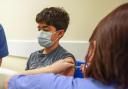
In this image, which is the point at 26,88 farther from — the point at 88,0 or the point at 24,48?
the point at 24,48

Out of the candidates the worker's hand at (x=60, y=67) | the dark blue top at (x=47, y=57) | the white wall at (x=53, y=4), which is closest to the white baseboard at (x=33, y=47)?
the white wall at (x=53, y=4)

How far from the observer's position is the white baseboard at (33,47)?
2.31 m

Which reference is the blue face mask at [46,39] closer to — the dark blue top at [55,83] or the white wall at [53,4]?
the white wall at [53,4]

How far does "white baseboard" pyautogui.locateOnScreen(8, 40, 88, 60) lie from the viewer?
2309mm

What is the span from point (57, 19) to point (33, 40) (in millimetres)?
972

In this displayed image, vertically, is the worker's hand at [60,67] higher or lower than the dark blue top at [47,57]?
higher

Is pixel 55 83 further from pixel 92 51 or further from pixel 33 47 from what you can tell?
→ pixel 33 47

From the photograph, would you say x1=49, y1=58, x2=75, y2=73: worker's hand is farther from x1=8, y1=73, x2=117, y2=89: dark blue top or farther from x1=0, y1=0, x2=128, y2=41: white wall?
x1=0, y1=0, x2=128, y2=41: white wall

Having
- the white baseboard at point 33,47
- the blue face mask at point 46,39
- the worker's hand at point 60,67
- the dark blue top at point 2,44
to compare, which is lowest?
the white baseboard at point 33,47

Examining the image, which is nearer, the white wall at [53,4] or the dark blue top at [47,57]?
the dark blue top at [47,57]

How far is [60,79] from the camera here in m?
0.86

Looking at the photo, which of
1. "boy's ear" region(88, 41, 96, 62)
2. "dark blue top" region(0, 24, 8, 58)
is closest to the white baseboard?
"dark blue top" region(0, 24, 8, 58)

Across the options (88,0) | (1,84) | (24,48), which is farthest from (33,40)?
(1,84)

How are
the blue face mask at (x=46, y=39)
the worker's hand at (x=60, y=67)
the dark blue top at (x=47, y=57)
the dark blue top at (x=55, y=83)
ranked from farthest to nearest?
the blue face mask at (x=46, y=39), the dark blue top at (x=47, y=57), the worker's hand at (x=60, y=67), the dark blue top at (x=55, y=83)
